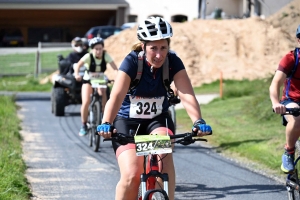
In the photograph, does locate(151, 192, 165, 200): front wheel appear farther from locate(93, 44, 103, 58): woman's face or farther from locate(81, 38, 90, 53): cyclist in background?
locate(81, 38, 90, 53): cyclist in background

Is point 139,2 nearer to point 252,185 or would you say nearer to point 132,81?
point 252,185

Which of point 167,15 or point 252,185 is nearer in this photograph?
point 252,185

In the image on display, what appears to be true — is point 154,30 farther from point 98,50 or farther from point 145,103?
point 98,50

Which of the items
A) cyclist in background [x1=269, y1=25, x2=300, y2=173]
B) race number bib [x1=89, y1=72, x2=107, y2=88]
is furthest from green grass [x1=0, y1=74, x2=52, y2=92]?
cyclist in background [x1=269, y1=25, x2=300, y2=173]

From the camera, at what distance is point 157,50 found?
6359 millimetres

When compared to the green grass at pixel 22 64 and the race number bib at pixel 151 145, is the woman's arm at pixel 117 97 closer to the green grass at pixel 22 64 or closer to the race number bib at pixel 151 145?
the race number bib at pixel 151 145

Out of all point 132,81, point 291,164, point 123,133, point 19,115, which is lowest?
point 19,115

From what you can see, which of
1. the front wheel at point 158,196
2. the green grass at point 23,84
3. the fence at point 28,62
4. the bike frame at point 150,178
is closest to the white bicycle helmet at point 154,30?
the bike frame at point 150,178

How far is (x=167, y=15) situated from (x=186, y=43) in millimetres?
10449

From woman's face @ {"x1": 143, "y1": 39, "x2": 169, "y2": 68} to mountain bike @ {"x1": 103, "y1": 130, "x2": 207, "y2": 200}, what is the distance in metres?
0.68

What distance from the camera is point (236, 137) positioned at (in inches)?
549

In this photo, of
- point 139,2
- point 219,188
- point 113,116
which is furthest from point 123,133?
point 139,2

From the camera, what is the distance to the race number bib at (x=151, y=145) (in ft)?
19.6

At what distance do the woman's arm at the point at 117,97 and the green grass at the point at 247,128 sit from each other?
4646 mm
